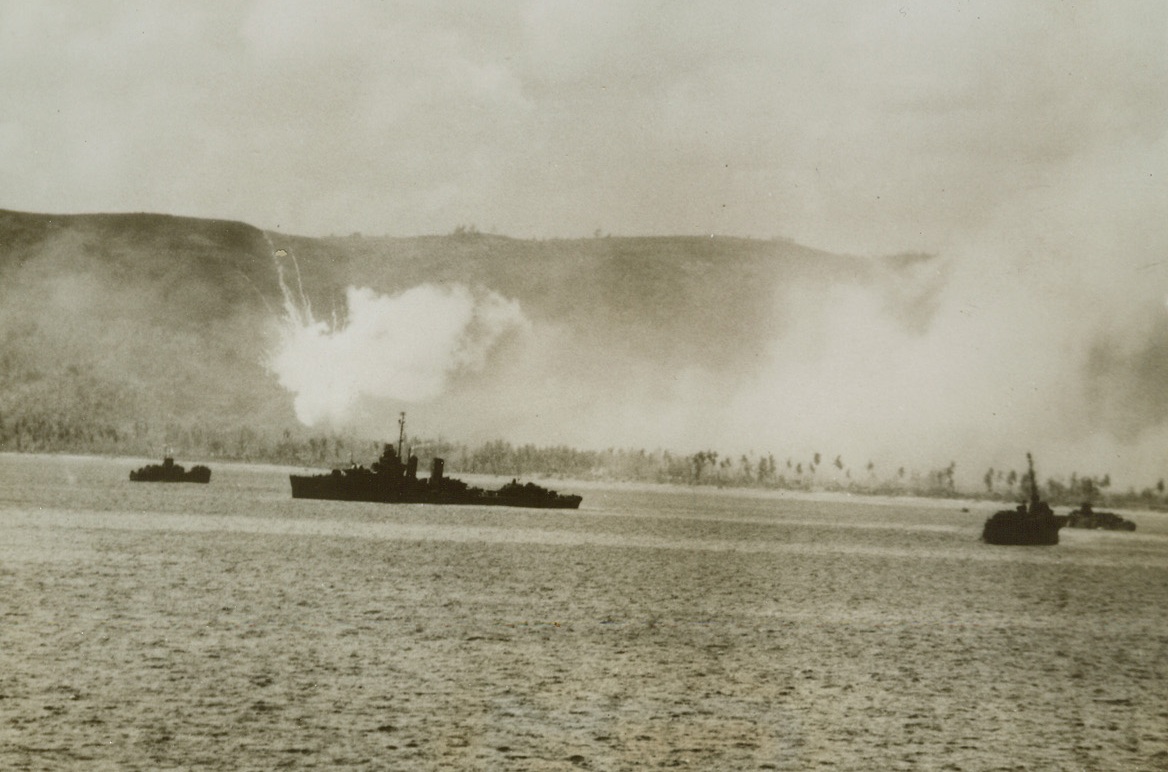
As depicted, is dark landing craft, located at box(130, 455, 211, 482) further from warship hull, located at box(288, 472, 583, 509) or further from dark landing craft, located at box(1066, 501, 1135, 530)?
dark landing craft, located at box(1066, 501, 1135, 530)

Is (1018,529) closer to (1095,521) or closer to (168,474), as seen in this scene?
(1095,521)

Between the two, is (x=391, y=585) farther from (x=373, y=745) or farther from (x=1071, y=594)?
(x=1071, y=594)

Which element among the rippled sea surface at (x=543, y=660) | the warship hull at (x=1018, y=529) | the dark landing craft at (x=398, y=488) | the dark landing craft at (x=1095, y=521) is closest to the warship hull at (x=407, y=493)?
the dark landing craft at (x=398, y=488)

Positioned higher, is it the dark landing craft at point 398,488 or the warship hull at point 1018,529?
the dark landing craft at point 398,488

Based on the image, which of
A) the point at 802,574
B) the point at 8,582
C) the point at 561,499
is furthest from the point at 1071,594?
the point at 561,499

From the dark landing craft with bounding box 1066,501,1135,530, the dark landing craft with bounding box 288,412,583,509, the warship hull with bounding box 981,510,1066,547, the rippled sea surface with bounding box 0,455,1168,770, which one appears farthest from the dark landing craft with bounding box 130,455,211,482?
the dark landing craft with bounding box 1066,501,1135,530

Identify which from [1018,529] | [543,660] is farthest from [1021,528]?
[543,660]

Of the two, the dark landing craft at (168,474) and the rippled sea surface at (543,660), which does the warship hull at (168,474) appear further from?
the rippled sea surface at (543,660)
